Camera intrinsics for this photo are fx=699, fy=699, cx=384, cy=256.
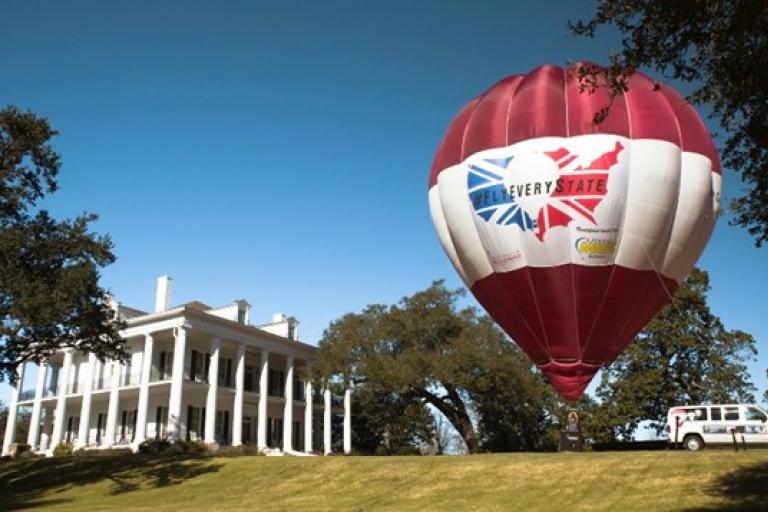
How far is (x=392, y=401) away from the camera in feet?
146

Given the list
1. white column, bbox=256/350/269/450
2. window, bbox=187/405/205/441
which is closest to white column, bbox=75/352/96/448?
window, bbox=187/405/205/441

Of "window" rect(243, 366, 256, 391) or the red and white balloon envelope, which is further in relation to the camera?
"window" rect(243, 366, 256, 391)

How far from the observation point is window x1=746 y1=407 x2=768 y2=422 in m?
25.9

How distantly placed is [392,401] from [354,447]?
15717 millimetres

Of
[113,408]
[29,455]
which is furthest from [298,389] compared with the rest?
[29,455]

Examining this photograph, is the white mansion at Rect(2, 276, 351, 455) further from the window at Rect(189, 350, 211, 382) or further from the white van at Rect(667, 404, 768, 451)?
the white van at Rect(667, 404, 768, 451)

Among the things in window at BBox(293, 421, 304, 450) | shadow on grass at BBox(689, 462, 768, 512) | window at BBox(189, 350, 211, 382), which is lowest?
shadow on grass at BBox(689, 462, 768, 512)

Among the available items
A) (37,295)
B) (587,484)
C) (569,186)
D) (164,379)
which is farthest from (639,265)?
(164,379)

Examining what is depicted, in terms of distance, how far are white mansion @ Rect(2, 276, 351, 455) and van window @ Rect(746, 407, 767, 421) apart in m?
28.1

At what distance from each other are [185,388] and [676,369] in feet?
103

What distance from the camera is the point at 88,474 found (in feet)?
98.8

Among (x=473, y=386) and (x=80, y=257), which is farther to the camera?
(x=473, y=386)

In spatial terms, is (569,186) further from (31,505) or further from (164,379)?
(164,379)

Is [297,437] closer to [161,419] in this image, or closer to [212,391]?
[161,419]
